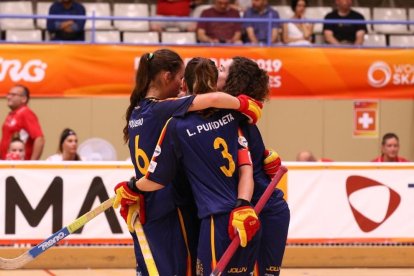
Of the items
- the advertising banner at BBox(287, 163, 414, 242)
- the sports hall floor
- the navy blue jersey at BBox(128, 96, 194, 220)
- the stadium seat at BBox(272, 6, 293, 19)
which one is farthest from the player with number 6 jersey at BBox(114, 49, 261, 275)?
the stadium seat at BBox(272, 6, 293, 19)

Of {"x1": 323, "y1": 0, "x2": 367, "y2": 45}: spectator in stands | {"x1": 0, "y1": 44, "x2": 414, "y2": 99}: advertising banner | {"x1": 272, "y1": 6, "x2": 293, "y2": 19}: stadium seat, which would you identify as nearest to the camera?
{"x1": 0, "y1": 44, "x2": 414, "y2": 99}: advertising banner

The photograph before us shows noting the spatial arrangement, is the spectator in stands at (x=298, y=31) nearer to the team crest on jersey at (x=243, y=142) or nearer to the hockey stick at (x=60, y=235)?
the hockey stick at (x=60, y=235)

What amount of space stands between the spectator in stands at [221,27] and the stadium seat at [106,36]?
Answer: 1.40 metres

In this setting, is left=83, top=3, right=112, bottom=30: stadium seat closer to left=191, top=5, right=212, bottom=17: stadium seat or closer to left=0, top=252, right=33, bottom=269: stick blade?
left=191, top=5, right=212, bottom=17: stadium seat

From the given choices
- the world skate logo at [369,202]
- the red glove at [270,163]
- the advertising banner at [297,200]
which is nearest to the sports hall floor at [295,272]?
the advertising banner at [297,200]

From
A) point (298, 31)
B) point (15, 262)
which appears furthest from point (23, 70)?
point (15, 262)

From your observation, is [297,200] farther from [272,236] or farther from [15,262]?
[272,236]

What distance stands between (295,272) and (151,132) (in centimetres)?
493

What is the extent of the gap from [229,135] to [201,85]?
0.35 meters

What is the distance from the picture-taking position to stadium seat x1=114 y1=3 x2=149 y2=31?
15961mm

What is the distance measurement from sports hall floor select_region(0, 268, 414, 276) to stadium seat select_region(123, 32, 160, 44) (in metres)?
6.08


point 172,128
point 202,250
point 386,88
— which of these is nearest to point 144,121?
point 172,128

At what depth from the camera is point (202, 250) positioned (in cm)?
549

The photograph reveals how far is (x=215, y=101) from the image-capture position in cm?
538
